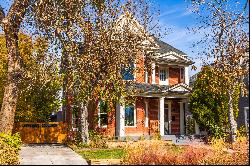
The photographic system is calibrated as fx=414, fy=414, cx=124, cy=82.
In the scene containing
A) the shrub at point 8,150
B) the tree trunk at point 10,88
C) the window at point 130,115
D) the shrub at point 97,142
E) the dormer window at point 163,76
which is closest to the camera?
the shrub at point 8,150

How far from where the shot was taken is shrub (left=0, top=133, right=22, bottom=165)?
15.6 metres

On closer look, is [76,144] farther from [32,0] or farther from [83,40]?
[32,0]

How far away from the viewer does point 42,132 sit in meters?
29.8

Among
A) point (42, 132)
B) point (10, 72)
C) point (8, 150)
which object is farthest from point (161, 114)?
point (8, 150)

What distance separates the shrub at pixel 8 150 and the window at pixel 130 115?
55.0ft

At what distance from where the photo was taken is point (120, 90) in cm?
2552

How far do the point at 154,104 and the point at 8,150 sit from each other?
20330 millimetres

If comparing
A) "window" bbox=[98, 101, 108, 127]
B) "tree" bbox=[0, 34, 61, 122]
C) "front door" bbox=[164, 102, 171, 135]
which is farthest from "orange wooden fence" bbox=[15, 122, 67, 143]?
"front door" bbox=[164, 102, 171, 135]

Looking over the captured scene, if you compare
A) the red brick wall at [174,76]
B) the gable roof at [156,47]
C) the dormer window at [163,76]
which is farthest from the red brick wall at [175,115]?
the gable roof at [156,47]

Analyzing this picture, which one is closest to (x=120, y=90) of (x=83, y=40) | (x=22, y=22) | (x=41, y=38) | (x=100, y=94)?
(x=100, y=94)

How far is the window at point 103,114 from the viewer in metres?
31.7

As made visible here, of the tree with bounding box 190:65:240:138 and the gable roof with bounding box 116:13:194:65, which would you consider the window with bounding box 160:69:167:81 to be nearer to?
the gable roof with bounding box 116:13:194:65

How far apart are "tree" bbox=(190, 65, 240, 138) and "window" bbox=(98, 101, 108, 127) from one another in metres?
6.62

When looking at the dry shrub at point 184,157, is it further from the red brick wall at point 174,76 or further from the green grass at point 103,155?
the red brick wall at point 174,76
